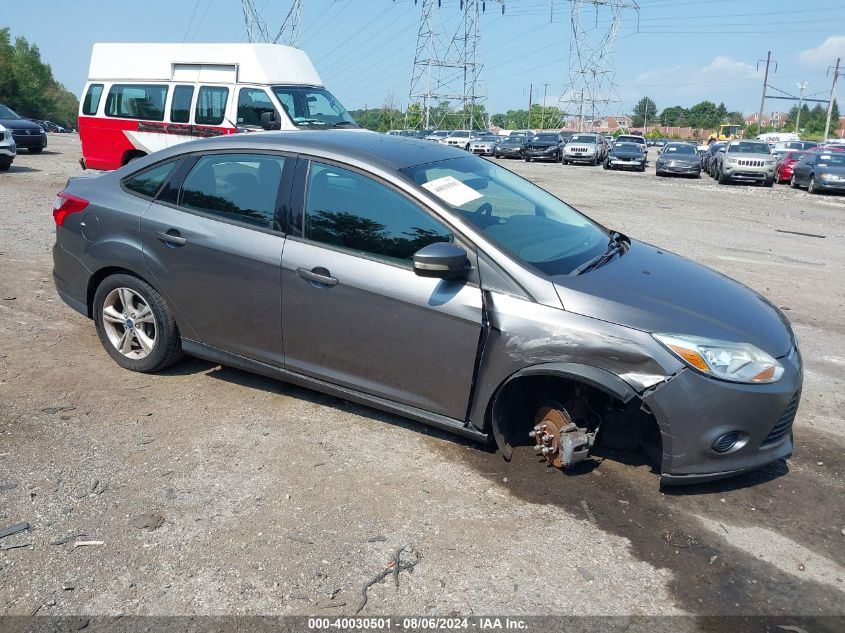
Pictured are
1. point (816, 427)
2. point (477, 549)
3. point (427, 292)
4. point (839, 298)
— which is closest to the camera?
point (477, 549)

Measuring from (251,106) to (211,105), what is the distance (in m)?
0.84

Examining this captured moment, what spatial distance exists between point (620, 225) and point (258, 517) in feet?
35.7

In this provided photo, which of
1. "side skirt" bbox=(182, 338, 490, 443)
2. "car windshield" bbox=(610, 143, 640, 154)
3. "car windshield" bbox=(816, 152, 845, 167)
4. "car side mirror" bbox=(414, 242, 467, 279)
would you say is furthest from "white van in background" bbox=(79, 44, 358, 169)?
"car windshield" bbox=(610, 143, 640, 154)

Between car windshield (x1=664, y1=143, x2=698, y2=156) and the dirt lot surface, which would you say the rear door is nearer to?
the dirt lot surface

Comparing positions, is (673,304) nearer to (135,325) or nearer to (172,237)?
(172,237)

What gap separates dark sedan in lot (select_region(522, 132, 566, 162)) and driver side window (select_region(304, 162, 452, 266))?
32.8 metres

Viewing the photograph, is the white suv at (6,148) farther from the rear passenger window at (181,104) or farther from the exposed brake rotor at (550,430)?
the exposed brake rotor at (550,430)

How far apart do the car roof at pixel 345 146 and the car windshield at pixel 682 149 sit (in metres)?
27.1

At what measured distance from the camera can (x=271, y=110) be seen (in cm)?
1281

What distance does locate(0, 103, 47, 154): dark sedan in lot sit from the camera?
22.6m

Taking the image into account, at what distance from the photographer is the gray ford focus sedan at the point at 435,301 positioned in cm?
351

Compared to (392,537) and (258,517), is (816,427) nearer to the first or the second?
(392,537)

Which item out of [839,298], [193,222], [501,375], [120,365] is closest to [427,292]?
[501,375]

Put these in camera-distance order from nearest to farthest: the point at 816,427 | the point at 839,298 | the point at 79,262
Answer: the point at 816,427
the point at 79,262
the point at 839,298
